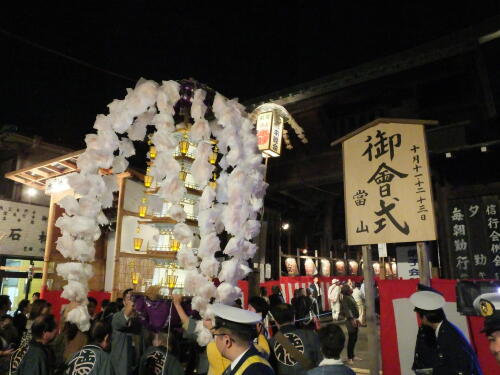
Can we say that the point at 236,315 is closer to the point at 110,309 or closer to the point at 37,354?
the point at 37,354

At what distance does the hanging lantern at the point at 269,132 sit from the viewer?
32.0 feet

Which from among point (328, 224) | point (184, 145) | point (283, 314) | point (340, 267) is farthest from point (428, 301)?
point (340, 267)

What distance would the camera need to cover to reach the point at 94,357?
4.14 meters

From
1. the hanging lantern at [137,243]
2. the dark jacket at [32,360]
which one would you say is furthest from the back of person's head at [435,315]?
the hanging lantern at [137,243]

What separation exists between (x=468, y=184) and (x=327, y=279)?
16.4m

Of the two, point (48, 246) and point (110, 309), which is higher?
point (48, 246)

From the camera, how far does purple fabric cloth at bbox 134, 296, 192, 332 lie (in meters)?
5.12

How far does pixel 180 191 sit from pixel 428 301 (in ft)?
12.0

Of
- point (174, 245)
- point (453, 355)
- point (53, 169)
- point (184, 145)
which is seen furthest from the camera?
point (53, 169)

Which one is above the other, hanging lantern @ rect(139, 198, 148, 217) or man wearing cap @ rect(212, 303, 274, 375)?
hanging lantern @ rect(139, 198, 148, 217)

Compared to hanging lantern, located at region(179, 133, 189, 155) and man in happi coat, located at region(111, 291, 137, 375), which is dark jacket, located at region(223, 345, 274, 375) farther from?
hanging lantern, located at region(179, 133, 189, 155)

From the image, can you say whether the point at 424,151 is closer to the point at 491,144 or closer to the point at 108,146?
the point at 491,144

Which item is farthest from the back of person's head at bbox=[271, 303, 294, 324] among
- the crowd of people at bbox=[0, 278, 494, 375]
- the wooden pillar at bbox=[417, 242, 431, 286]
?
the wooden pillar at bbox=[417, 242, 431, 286]

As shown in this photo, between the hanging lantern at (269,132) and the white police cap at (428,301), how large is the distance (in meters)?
5.79
